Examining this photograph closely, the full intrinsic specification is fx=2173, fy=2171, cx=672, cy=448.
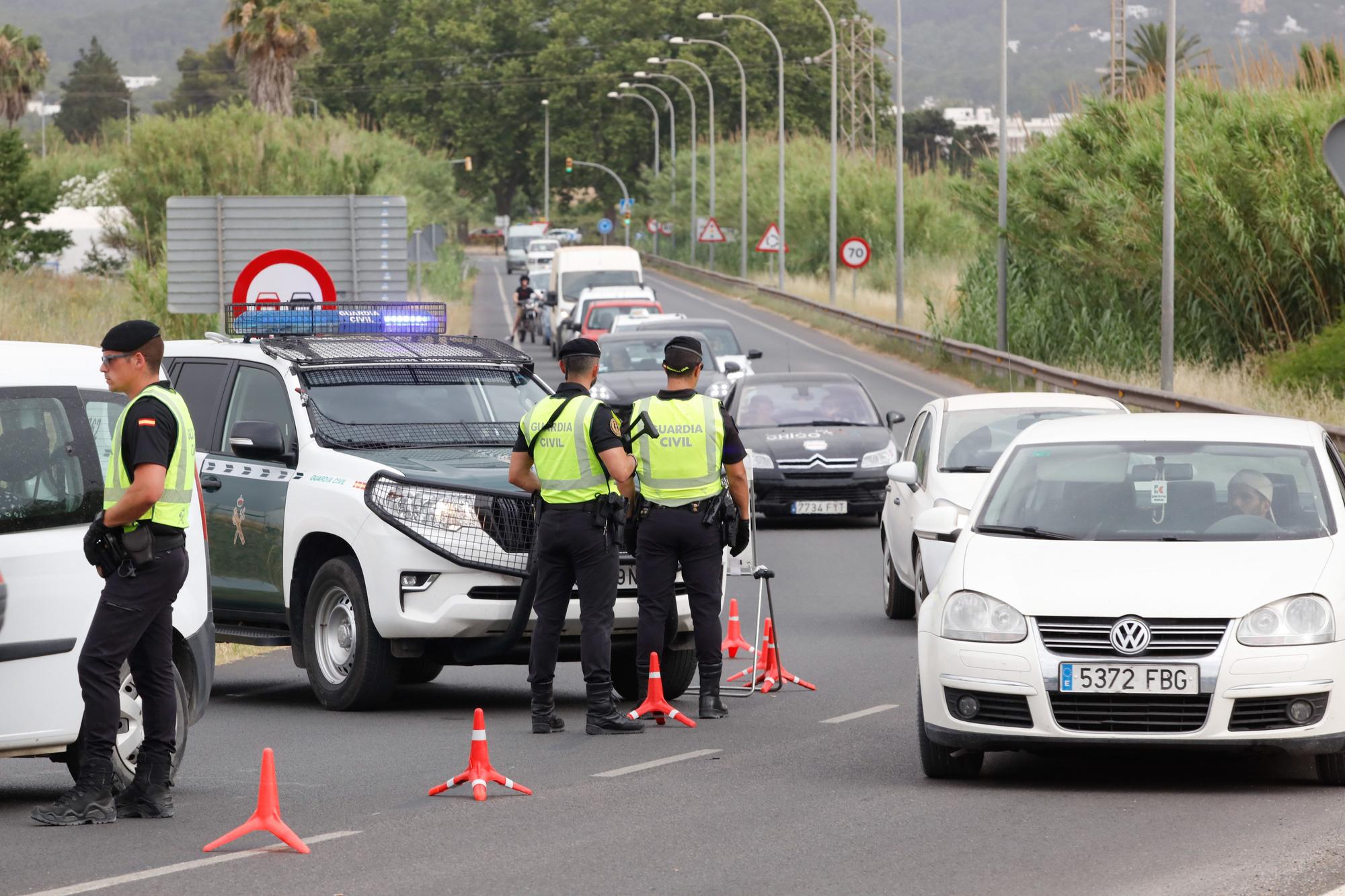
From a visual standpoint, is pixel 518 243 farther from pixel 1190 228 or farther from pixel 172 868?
pixel 172 868

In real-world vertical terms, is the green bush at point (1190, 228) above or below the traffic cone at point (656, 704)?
above

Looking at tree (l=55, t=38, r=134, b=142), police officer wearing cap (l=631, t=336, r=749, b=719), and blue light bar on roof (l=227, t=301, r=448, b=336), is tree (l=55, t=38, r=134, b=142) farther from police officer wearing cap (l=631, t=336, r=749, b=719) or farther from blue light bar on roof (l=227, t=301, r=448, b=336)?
police officer wearing cap (l=631, t=336, r=749, b=719)

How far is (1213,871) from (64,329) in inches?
1000

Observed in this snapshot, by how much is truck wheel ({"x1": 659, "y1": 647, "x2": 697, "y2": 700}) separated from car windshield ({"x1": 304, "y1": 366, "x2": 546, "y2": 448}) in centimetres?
152

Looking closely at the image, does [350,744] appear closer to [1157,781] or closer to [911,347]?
[1157,781]

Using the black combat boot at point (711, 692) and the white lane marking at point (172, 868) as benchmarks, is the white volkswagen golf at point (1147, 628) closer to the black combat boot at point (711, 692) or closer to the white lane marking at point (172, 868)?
the black combat boot at point (711, 692)

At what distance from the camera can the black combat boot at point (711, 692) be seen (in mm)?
10875

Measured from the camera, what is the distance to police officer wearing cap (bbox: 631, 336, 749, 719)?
1066 centimetres

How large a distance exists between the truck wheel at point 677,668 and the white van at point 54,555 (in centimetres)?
330

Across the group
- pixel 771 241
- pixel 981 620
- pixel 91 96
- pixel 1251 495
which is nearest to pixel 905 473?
pixel 1251 495

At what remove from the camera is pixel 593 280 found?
47688mm

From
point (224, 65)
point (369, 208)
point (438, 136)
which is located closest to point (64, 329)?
point (369, 208)

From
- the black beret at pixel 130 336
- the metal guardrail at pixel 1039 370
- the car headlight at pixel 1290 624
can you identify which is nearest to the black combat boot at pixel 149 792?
the black beret at pixel 130 336

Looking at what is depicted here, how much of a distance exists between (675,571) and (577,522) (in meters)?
0.70
